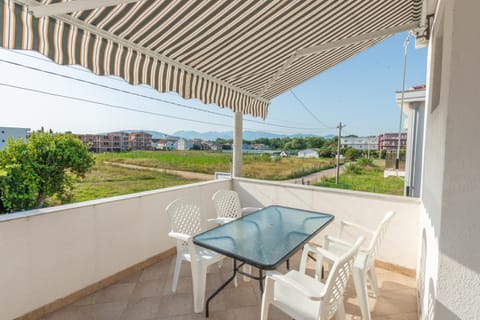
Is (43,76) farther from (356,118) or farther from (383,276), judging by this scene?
(356,118)

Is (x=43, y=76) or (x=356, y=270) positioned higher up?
(x=43, y=76)

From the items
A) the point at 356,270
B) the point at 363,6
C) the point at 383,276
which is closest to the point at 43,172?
the point at 356,270

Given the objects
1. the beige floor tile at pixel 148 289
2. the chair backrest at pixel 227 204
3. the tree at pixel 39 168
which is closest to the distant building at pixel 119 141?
the tree at pixel 39 168

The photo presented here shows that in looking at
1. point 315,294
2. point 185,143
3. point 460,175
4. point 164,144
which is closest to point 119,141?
point 164,144

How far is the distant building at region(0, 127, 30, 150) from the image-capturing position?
14.4 feet

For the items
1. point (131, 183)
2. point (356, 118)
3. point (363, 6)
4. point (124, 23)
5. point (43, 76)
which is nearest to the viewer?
point (124, 23)

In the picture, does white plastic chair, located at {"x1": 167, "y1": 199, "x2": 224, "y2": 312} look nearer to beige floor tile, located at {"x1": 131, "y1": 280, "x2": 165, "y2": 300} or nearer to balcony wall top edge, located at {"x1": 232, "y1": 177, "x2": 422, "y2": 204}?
beige floor tile, located at {"x1": 131, "y1": 280, "x2": 165, "y2": 300}

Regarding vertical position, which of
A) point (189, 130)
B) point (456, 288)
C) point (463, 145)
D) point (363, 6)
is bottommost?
point (456, 288)

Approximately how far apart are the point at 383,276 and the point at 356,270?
5.00 ft

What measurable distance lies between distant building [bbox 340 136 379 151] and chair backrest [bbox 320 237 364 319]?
19.4 ft

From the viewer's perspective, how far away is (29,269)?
2590mm

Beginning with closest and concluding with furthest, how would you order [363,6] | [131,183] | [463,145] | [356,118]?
[463,145] → [363,6] → [356,118] → [131,183]

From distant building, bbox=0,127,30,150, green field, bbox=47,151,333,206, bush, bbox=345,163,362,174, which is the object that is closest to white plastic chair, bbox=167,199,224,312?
green field, bbox=47,151,333,206

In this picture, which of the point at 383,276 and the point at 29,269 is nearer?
the point at 29,269
